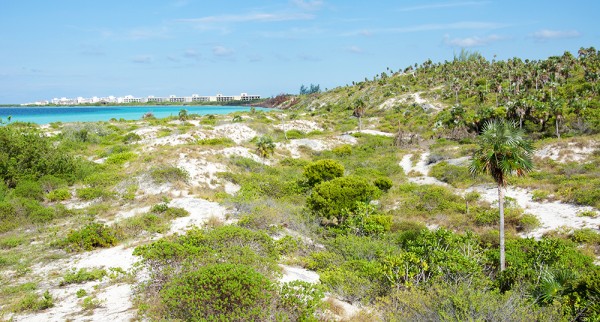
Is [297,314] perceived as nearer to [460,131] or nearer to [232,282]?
[232,282]

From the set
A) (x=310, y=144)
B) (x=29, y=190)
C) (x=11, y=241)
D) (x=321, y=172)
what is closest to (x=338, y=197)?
(x=321, y=172)

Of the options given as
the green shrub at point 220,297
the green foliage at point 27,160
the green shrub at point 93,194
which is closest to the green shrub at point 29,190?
the green foliage at point 27,160

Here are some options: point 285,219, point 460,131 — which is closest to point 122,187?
point 285,219

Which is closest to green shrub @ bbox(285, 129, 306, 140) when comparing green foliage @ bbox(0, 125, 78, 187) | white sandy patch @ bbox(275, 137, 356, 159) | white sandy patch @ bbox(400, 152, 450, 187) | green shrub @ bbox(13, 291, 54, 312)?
white sandy patch @ bbox(275, 137, 356, 159)

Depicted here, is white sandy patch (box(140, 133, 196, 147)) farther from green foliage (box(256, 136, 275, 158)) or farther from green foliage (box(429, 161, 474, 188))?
green foliage (box(429, 161, 474, 188))

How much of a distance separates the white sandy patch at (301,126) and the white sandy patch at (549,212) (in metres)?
44.6

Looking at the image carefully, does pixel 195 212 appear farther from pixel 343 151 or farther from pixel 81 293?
pixel 343 151

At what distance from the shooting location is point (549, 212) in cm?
2481

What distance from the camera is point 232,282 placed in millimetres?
9922

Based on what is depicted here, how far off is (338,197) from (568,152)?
28.3 meters

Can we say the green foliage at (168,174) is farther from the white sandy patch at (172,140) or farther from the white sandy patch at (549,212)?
the white sandy patch at (549,212)

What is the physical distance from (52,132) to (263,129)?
32630 millimetres

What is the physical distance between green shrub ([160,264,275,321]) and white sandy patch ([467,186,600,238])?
1919 centimetres

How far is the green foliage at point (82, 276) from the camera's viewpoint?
14553mm
